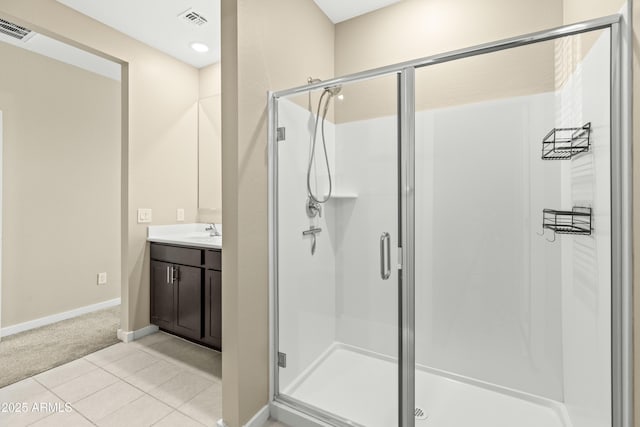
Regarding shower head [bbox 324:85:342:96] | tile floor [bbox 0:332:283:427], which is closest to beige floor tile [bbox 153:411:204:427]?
tile floor [bbox 0:332:283:427]

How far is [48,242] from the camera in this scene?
10.1 ft

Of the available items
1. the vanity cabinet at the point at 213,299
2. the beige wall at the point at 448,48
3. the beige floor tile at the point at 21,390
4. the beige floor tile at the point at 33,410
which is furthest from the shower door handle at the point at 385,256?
the beige floor tile at the point at 21,390

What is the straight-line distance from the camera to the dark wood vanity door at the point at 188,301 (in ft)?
7.91

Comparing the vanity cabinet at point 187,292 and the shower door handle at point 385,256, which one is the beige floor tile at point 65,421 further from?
the shower door handle at point 385,256

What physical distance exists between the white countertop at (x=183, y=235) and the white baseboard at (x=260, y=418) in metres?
1.16

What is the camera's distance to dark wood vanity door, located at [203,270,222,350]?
2287 millimetres

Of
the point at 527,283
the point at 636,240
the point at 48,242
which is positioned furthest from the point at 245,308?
the point at 48,242

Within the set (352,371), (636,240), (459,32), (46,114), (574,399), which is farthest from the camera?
(46,114)

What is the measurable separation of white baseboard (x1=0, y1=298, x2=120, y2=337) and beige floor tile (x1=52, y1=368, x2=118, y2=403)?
1.35 meters

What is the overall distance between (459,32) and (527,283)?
5.65 feet

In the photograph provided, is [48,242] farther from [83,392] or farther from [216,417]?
[216,417]

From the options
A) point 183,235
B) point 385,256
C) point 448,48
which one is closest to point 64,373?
point 183,235

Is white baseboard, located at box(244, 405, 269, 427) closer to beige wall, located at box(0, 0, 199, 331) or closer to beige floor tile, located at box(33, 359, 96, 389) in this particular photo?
beige floor tile, located at box(33, 359, 96, 389)

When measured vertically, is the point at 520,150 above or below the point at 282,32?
below
